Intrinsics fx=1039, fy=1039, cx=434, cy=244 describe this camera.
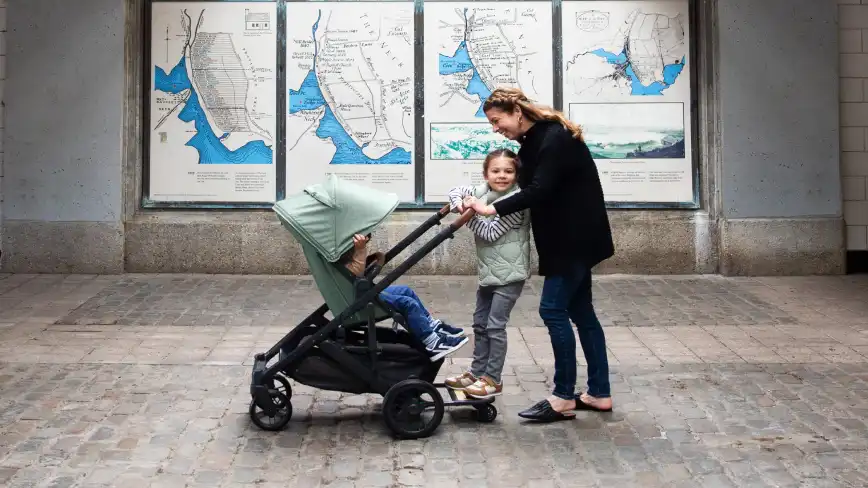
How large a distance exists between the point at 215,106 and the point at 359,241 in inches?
250

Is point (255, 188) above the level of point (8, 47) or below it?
below

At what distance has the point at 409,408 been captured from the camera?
5.29 m

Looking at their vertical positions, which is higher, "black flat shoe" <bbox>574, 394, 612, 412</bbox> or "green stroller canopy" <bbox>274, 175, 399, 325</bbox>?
"green stroller canopy" <bbox>274, 175, 399, 325</bbox>

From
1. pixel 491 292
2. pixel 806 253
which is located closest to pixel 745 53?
pixel 806 253

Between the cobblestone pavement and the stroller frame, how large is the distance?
12 centimetres

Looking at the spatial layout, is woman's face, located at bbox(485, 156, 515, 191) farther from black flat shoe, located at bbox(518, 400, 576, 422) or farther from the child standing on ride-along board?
black flat shoe, located at bbox(518, 400, 576, 422)

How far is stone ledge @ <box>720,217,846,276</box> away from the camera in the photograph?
11.0 metres

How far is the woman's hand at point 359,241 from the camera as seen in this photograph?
209 inches

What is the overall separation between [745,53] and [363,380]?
23.7 ft

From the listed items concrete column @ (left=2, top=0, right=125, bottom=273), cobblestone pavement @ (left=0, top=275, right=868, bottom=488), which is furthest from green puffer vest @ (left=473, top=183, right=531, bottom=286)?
concrete column @ (left=2, top=0, right=125, bottom=273)

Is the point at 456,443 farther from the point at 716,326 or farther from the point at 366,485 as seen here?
the point at 716,326

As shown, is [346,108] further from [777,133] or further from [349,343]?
[349,343]

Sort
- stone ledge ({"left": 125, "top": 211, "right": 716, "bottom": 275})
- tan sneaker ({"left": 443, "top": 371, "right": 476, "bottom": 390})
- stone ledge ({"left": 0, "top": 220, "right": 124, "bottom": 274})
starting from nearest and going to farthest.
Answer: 1. tan sneaker ({"left": 443, "top": 371, "right": 476, "bottom": 390})
2. stone ledge ({"left": 0, "top": 220, "right": 124, "bottom": 274})
3. stone ledge ({"left": 125, "top": 211, "right": 716, "bottom": 275})

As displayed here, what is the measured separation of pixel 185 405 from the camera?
5938 mm
